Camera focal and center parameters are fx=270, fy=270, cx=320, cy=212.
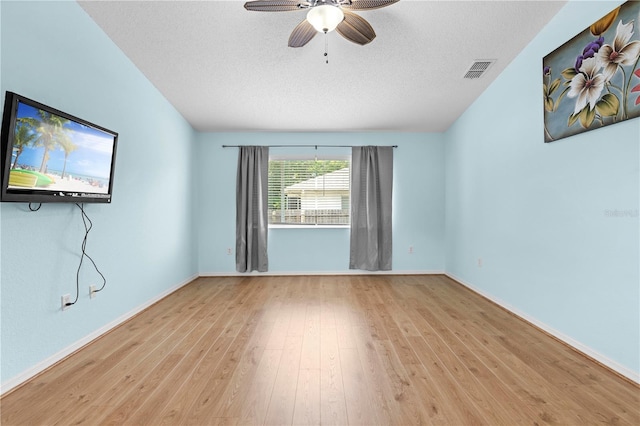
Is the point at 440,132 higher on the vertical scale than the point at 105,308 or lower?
higher

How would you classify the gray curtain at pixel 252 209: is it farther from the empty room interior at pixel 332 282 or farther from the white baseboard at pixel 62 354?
the white baseboard at pixel 62 354

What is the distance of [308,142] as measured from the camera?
457 cm

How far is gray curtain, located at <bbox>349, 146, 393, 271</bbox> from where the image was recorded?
4.50 metres

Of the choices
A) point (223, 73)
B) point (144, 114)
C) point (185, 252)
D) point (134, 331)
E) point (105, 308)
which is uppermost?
point (223, 73)

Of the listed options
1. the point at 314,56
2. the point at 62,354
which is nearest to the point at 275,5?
the point at 314,56

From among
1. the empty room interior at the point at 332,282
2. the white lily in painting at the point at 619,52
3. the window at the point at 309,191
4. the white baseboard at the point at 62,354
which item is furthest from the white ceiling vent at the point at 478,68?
the white baseboard at the point at 62,354

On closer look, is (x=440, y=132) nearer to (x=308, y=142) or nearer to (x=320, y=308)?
(x=308, y=142)

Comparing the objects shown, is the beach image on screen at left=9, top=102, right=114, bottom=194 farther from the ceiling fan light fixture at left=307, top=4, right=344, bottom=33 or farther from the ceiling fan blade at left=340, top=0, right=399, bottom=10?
the ceiling fan blade at left=340, top=0, right=399, bottom=10

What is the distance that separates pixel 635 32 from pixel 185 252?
4.88 m

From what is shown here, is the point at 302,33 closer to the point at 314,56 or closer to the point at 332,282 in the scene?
the point at 314,56

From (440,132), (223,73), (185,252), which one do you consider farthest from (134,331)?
(440,132)

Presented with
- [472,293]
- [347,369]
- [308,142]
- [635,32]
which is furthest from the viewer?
[308,142]

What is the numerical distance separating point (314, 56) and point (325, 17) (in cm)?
86

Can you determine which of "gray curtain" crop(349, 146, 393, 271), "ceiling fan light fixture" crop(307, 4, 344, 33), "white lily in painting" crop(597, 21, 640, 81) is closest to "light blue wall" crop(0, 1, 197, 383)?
"ceiling fan light fixture" crop(307, 4, 344, 33)
